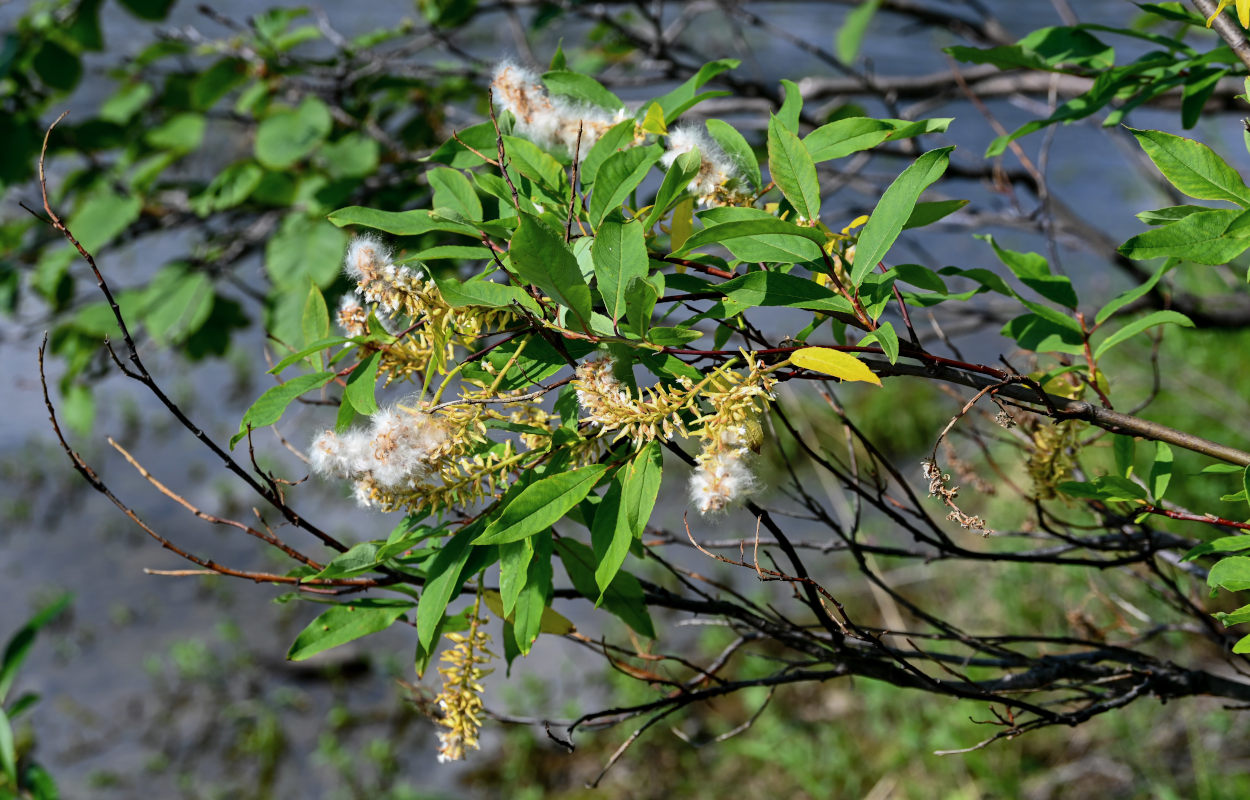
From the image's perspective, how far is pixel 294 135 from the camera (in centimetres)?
191

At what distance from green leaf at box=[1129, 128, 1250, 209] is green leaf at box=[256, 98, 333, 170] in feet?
5.27

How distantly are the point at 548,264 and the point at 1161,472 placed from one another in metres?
0.62

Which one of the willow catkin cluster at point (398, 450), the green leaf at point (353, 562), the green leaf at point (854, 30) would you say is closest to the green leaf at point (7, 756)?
the green leaf at point (353, 562)

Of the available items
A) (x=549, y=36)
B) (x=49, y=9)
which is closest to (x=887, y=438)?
(x=549, y=36)

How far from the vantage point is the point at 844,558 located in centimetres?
442

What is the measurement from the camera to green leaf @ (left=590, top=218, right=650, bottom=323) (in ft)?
2.09

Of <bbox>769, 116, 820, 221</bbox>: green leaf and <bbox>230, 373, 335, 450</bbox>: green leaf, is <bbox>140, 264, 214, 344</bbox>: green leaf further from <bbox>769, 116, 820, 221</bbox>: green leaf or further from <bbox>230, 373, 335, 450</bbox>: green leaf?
<bbox>769, 116, 820, 221</bbox>: green leaf

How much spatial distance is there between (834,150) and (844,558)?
3.90 meters

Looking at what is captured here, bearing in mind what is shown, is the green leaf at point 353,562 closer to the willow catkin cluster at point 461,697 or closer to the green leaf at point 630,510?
the willow catkin cluster at point 461,697

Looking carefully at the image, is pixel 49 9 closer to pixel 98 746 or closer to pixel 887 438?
pixel 98 746

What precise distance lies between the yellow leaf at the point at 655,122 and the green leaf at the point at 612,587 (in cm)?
38

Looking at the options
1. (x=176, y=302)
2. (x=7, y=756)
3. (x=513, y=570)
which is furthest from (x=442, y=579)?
(x=176, y=302)

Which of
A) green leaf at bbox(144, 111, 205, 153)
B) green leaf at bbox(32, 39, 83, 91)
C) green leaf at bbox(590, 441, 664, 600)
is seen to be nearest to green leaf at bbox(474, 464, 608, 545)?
green leaf at bbox(590, 441, 664, 600)

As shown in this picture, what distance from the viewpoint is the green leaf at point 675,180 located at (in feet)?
2.20
